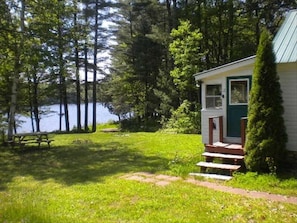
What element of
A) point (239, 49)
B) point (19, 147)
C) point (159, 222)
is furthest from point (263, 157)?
point (239, 49)

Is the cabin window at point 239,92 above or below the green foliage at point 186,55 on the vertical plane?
below

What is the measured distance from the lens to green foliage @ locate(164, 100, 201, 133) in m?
17.8

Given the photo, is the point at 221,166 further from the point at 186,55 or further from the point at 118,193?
the point at 186,55

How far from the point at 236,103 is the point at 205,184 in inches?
124

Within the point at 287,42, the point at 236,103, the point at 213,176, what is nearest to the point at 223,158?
the point at 213,176

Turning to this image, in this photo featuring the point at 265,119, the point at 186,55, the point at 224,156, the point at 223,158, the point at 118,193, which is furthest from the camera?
the point at 186,55

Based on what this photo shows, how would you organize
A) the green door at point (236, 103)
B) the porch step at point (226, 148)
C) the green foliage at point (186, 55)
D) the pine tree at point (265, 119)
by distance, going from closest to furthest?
the pine tree at point (265, 119)
the porch step at point (226, 148)
the green door at point (236, 103)
the green foliage at point (186, 55)

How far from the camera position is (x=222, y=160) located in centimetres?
843

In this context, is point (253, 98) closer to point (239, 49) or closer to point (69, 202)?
point (69, 202)

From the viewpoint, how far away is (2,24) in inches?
474

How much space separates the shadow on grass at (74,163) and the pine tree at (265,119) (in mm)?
2336

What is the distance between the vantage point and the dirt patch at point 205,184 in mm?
5645

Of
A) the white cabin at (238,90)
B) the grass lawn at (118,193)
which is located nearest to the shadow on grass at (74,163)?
the grass lawn at (118,193)

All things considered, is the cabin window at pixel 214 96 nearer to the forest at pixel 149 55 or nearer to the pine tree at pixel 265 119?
the pine tree at pixel 265 119
